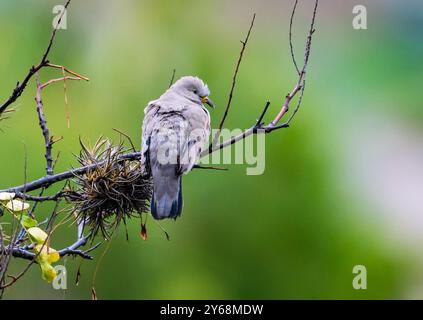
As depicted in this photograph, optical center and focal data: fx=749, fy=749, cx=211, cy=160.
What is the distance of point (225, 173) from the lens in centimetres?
955

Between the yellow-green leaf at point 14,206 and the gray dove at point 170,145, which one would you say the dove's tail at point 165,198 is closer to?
the gray dove at point 170,145

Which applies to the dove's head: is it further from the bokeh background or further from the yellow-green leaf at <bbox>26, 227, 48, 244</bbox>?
the bokeh background

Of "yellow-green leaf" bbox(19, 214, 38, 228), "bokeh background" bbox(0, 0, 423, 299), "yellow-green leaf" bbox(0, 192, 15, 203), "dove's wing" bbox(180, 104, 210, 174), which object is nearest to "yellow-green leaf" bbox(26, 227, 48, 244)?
"yellow-green leaf" bbox(19, 214, 38, 228)

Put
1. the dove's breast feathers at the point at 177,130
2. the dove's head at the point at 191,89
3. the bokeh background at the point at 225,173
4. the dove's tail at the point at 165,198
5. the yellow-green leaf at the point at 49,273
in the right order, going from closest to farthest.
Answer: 1. the yellow-green leaf at the point at 49,273
2. the dove's tail at the point at 165,198
3. the dove's breast feathers at the point at 177,130
4. the dove's head at the point at 191,89
5. the bokeh background at the point at 225,173

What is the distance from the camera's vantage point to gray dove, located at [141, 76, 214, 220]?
411 centimetres

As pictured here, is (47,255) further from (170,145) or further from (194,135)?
(194,135)

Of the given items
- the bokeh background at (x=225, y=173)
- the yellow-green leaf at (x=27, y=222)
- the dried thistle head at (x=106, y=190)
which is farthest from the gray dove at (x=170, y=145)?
the bokeh background at (x=225, y=173)

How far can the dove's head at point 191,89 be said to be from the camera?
507 centimetres

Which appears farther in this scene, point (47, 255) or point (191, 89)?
point (191, 89)

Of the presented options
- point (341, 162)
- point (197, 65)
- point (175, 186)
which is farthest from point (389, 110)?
point (175, 186)

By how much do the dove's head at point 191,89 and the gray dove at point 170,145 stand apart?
150mm

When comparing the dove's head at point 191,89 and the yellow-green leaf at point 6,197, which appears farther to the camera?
the dove's head at point 191,89

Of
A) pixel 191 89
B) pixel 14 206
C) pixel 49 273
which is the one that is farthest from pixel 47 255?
pixel 191 89

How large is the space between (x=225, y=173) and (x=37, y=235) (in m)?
6.38
